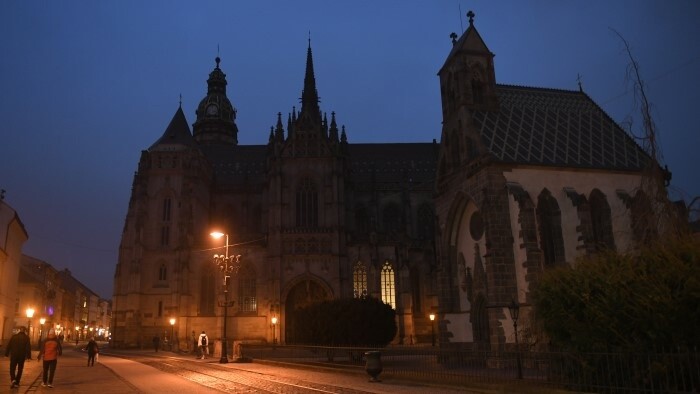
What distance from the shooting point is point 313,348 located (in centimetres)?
2627

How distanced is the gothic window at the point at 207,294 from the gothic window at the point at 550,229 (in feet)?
105

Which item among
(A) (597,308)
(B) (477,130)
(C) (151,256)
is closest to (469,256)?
(B) (477,130)

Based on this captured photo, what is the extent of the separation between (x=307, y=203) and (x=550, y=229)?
1097 inches

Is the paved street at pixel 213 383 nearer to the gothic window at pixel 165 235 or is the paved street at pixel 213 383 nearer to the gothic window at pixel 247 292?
the gothic window at pixel 247 292

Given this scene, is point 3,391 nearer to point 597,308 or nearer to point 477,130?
point 597,308

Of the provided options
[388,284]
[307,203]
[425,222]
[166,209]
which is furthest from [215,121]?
[388,284]

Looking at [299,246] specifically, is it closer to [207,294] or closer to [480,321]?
[207,294]

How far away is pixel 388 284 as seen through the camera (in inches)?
1938

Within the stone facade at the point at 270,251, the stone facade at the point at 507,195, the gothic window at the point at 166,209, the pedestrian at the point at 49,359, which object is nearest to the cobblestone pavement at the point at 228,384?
the pedestrian at the point at 49,359

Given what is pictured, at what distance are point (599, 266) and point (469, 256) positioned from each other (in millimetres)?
15890

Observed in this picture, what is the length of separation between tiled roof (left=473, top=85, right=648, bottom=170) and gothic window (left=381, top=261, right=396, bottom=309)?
20.8 meters

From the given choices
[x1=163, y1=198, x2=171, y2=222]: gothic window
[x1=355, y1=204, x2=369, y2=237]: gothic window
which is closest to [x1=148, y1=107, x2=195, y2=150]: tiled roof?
[x1=163, y1=198, x2=171, y2=222]: gothic window

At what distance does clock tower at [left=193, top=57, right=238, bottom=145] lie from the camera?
83.4 m

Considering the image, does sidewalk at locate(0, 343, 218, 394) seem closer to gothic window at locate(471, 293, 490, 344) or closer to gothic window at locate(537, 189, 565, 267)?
gothic window at locate(471, 293, 490, 344)
